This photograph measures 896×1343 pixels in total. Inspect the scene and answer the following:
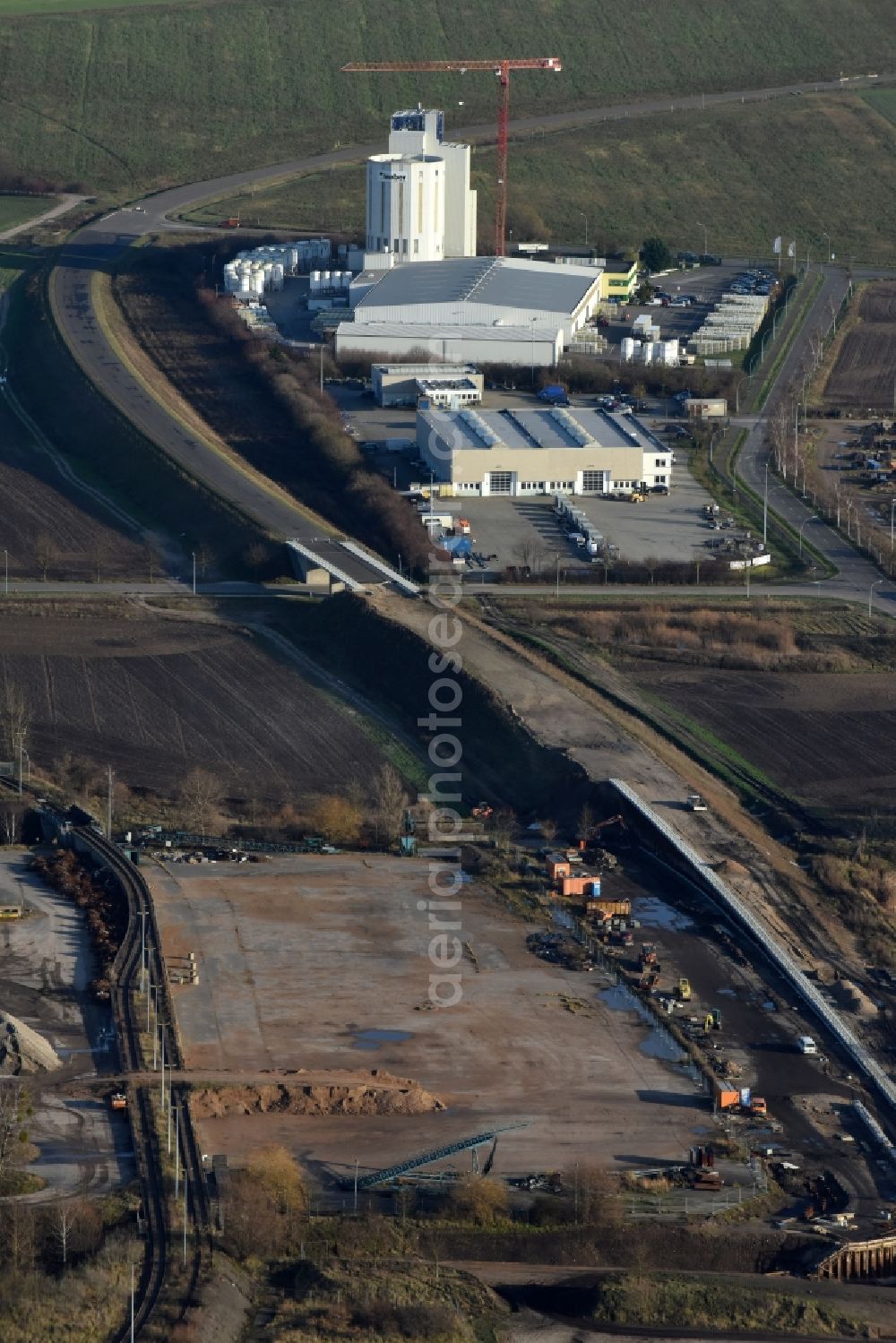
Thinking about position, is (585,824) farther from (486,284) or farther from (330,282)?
(330,282)

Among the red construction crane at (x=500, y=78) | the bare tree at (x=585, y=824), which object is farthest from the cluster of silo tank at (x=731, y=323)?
the bare tree at (x=585, y=824)

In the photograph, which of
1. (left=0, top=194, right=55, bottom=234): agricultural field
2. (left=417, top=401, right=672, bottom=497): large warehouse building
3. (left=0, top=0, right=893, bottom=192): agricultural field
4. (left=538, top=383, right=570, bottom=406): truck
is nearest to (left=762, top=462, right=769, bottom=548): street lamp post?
(left=417, top=401, right=672, bottom=497): large warehouse building

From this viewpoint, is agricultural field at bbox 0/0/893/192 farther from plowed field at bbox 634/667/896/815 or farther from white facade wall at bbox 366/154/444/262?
plowed field at bbox 634/667/896/815

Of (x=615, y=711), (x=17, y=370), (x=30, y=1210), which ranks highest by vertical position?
(x=17, y=370)

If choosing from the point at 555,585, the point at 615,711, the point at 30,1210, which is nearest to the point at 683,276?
the point at 555,585

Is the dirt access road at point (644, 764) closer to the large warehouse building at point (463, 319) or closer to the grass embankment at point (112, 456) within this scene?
the grass embankment at point (112, 456)

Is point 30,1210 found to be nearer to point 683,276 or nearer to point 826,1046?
point 826,1046
